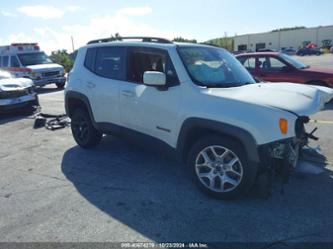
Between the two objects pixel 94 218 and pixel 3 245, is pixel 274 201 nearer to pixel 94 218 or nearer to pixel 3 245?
pixel 94 218

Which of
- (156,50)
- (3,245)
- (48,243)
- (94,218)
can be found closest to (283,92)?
(156,50)

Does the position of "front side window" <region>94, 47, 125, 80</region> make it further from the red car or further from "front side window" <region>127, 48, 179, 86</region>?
the red car

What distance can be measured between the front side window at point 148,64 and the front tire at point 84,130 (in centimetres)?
147

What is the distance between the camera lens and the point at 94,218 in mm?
3402

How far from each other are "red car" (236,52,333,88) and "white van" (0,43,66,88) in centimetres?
993

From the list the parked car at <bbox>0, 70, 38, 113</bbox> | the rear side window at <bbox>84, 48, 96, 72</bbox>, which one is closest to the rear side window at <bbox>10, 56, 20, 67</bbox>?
the parked car at <bbox>0, 70, 38, 113</bbox>

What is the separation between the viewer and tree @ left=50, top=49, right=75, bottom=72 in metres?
29.2

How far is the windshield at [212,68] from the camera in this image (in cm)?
396

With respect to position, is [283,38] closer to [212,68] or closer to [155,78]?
[212,68]

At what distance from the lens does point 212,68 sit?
4223 mm

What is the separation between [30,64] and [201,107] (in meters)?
14.1

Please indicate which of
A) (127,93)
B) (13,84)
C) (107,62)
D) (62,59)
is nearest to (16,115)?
(13,84)

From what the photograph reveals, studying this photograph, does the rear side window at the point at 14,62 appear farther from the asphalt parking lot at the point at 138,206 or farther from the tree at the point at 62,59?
the tree at the point at 62,59

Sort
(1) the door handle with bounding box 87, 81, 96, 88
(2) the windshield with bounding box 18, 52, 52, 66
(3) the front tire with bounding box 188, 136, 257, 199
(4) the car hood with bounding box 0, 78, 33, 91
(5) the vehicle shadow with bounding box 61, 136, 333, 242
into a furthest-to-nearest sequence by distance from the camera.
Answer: (2) the windshield with bounding box 18, 52, 52, 66, (4) the car hood with bounding box 0, 78, 33, 91, (1) the door handle with bounding box 87, 81, 96, 88, (3) the front tire with bounding box 188, 136, 257, 199, (5) the vehicle shadow with bounding box 61, 136, 333, 242
